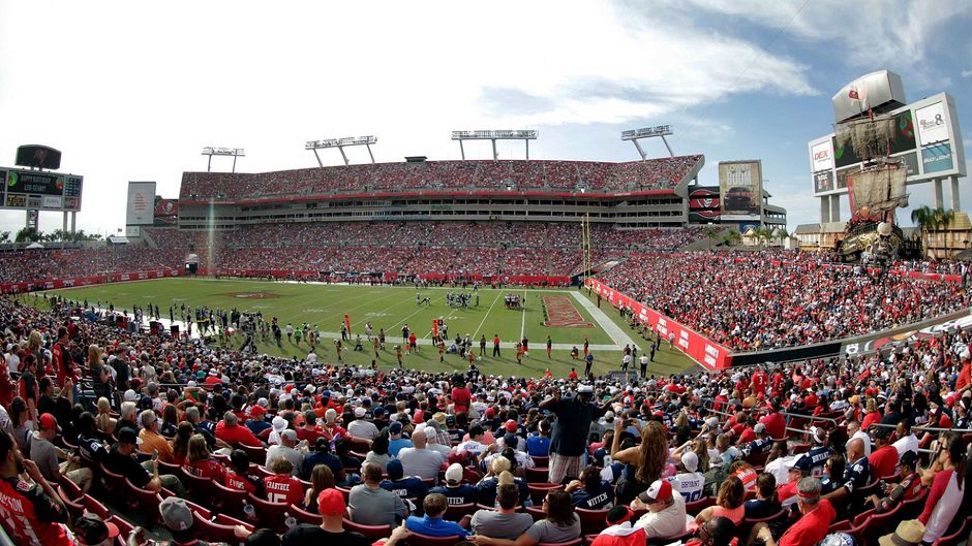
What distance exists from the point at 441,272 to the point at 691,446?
62.7 metres

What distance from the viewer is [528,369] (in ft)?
82.2

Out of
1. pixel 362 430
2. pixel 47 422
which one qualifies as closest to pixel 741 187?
pixel 362 430

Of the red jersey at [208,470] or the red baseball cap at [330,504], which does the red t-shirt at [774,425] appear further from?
the red jersey at [208,470]

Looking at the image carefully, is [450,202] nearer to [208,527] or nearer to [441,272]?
[441,272]

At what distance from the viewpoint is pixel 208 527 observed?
15.5 ft

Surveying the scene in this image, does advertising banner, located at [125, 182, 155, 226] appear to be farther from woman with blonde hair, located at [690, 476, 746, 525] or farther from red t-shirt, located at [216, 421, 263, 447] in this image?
woman with blonde hair, located at [690, 476, 746, 525]

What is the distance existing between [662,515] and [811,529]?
3.58ft

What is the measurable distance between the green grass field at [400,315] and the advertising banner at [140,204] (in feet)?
127

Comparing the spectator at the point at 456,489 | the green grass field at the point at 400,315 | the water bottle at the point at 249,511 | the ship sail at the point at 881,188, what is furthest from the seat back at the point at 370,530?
the ship sail at the point at 881,188

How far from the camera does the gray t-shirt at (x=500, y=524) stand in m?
4.53

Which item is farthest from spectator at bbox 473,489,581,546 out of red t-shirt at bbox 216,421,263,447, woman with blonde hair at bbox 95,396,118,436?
woman with blonde hair at bbox 95,396,118,436

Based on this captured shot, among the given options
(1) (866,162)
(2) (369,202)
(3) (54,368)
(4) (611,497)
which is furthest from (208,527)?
(2) (369,202)

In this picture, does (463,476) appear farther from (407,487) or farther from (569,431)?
(569,431)

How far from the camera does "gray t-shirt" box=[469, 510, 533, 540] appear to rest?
453 centimetres
